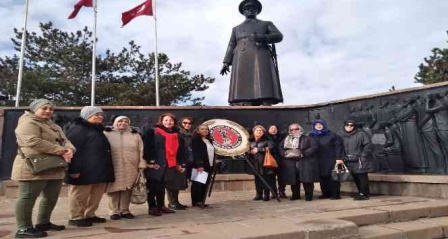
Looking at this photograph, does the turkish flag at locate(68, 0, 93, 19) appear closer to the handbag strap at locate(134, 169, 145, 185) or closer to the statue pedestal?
the handbag strap at locate(134, 169, 145, 185)

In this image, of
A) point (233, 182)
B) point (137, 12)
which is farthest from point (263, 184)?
point (137, 12)

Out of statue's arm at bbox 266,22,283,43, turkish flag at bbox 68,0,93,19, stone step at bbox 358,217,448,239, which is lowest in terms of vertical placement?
stone step at bbox 358,217,448,239

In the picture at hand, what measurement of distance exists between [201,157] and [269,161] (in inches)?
51.0

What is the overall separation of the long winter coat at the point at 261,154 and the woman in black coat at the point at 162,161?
168 cm

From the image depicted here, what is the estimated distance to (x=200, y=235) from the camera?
388 centimetres

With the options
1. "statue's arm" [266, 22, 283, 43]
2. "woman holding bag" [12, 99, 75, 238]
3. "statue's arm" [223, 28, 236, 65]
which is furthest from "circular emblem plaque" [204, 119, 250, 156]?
"statue's arm" [223, 28, 236, 65]

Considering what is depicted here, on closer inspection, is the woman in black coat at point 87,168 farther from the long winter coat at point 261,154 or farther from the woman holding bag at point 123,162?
the long winter coat at point 261,154

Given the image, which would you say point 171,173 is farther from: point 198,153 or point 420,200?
point 420,200

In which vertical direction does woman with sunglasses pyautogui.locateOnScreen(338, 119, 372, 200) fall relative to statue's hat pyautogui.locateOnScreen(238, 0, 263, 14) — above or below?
below

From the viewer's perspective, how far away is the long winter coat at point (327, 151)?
7.02 metres

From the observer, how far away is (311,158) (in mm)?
6867

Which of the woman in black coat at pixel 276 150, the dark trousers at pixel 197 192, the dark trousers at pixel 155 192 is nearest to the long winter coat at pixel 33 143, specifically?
the dark trousers at pixel 155 192

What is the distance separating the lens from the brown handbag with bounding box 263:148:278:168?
6.87m

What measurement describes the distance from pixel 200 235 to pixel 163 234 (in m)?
0.40
